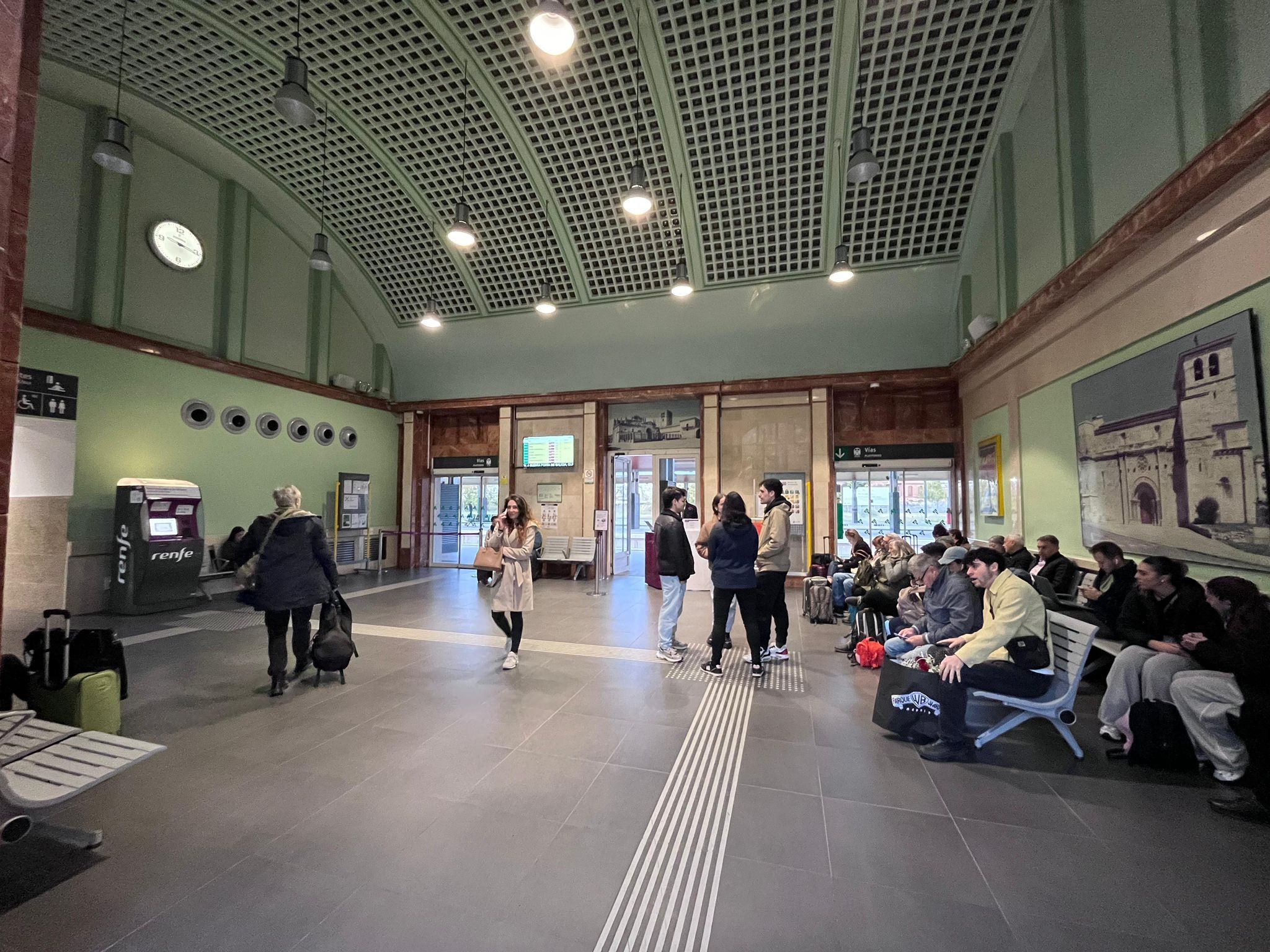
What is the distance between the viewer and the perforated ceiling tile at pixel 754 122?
6500mm

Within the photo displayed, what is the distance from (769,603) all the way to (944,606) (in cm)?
151

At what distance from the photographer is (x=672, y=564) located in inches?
200

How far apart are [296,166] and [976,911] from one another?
39.5 ft

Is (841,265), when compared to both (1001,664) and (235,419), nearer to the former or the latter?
(1001,664)

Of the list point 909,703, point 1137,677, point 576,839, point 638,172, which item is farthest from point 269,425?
point 1137,677

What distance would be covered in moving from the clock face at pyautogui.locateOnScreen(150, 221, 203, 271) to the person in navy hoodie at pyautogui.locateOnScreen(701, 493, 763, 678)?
9.37 metres

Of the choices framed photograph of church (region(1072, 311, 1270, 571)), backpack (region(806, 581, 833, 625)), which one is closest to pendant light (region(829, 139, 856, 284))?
framed photograph of church (region(1072, 311, 1270, 571))

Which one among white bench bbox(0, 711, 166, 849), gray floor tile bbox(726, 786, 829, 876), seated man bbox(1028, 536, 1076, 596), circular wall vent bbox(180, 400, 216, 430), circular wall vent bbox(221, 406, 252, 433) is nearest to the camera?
white bench bbox(0, 711, 166, 849)

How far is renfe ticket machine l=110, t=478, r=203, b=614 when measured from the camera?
6914 millimetres

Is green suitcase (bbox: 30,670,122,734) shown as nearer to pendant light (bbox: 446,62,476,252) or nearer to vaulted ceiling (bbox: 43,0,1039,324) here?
pendant light (bbox: 446,62,476,252)

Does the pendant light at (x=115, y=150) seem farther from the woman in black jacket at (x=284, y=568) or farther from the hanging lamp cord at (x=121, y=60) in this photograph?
the woman in black jacket at (x=284, y=568)

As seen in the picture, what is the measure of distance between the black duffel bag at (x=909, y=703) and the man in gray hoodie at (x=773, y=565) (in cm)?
138

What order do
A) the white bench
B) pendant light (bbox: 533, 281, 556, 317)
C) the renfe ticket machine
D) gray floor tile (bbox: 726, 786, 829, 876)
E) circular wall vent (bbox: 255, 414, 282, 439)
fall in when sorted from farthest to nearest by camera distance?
circular wall vent (bbox: 255, 414, 282, 439) < pendant light (bbox: 533, 281, 556, 317) < the renfe ticket machine < gray floor tile (bbox: 726, 786, 829, 876) < the white bench

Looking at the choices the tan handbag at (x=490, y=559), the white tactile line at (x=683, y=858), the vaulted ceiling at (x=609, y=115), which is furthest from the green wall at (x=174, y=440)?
the white tactile line at (x=683, y=858)
